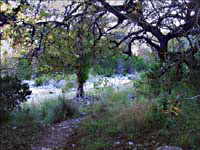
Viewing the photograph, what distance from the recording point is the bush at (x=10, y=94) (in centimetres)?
640

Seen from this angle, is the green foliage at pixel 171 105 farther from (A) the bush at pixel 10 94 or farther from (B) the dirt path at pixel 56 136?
(A) the bush at pixel 10 94

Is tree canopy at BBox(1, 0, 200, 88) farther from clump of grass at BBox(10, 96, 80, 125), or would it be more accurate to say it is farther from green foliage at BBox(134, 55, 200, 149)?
clump of grass at BBox(10, 96, 80, 125)

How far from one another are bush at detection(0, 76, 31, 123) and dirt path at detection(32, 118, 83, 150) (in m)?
1.11

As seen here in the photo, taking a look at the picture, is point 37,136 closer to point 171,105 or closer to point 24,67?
point 24,67

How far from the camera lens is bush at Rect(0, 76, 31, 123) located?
6.40m

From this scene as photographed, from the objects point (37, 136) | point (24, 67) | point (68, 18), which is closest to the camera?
point (68, 18)

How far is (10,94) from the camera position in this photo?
21.8 feet

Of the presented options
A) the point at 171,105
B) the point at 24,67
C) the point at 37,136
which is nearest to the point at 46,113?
the point at 37,136

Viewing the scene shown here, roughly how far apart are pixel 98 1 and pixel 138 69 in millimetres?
12696

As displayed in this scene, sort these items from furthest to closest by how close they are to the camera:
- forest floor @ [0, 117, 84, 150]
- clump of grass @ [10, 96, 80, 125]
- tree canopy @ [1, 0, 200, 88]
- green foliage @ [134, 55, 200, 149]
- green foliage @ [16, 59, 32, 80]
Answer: clump of grass @ [10, 96, 80, 125] < forest floor @ [0, 117, 84, 150] < green foliage @ [16, 59, 32, 80] < tree canopy @ [1, 0, 200, 88] < green foliage @ [134, 55, 200, 149]

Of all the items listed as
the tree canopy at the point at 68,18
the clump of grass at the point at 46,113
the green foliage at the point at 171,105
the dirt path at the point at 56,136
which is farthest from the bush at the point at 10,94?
the green foliage at the point at 171,105

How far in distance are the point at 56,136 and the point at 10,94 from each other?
180 cm

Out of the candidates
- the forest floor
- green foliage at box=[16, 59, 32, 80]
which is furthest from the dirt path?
green foliage at box=[16, 59, 32, 80]

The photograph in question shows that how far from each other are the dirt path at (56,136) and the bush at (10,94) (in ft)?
3.65
